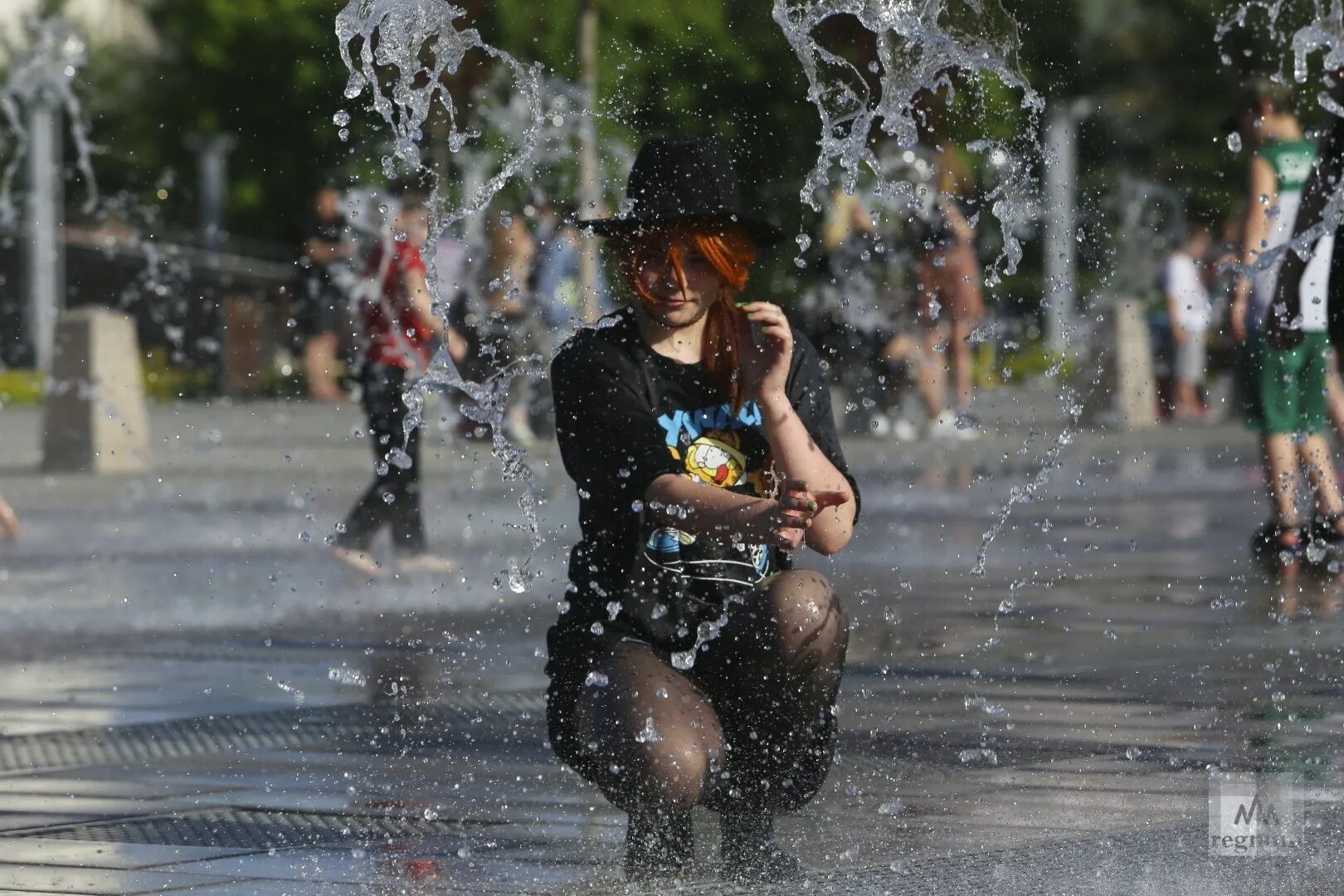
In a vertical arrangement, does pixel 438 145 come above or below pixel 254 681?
above

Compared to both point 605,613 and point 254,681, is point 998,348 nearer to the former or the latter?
point 254,681

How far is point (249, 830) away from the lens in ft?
17.1

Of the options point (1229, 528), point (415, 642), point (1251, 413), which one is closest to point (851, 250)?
point (1229, 528)

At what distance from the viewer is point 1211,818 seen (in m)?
5.06

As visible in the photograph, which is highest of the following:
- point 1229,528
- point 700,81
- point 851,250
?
point 700,81

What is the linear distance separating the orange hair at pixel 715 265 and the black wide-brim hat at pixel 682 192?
18mm

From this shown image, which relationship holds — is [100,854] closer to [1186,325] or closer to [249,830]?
[249,830]

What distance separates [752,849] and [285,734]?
6.78ft

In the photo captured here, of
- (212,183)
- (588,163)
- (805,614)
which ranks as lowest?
(805,614)

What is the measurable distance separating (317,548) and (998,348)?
71.8 feet

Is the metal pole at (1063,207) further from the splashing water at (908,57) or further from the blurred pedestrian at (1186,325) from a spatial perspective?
the splashing water at (908,57)

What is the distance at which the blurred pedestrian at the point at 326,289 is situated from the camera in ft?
47.6

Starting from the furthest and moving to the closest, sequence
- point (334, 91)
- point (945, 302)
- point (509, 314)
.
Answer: point (334, 91)
point (945, 302)
point (509, 314)

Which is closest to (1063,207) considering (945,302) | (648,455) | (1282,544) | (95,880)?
(945,302)
